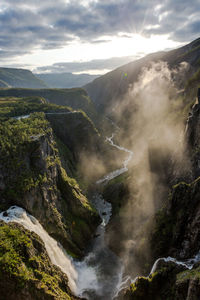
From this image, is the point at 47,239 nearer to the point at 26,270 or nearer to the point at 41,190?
the point at 41,190

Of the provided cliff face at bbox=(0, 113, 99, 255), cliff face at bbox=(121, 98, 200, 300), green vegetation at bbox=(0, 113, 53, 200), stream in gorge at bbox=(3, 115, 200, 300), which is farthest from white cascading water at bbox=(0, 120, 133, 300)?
cliff face at bbox=(121, 98, 200, 300)

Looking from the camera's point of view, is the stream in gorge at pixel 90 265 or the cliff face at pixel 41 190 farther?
the cliff face at pixel 41 190

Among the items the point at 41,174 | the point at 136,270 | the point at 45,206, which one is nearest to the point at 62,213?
the point at 45,206

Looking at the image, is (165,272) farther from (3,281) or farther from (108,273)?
(3,281)

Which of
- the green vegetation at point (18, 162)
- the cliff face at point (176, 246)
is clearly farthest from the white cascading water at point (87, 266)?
the cliff face at point (176, 246)

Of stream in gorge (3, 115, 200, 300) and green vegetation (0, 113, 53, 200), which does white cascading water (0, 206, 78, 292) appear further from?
green vegetation (0, 113, 53, 200)

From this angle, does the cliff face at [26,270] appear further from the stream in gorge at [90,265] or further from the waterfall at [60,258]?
the stream in gorge at [90,265]

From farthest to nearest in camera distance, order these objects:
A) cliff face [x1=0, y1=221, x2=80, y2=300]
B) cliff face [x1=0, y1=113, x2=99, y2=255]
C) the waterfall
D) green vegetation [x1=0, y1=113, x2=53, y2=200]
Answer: cliff face [x1=0, y1=113, x2=99, y2=255], green vegetation [x1=0, y1=113, x2=53, y2=200], the waterfall, cliff face [x1=0, y1=221, x2=80, y2=300]
